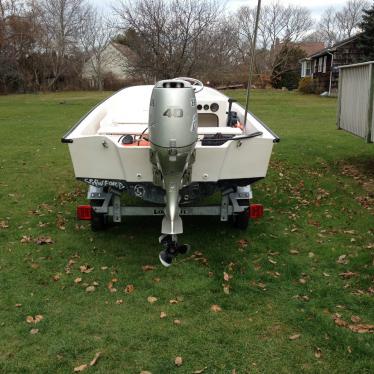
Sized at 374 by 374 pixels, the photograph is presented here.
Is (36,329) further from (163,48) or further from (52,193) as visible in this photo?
(163,48)

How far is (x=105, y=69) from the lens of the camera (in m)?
55.9

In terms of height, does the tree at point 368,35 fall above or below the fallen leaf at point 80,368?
above

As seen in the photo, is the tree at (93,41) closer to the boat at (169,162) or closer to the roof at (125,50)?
the roof at (125,50)

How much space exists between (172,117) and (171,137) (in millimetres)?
→ 165

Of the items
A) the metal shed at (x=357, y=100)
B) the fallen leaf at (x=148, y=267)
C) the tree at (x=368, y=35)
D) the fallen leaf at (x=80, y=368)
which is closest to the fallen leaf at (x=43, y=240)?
the fallen leaf at (x=148, y=267)

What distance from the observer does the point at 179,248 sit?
171 inches

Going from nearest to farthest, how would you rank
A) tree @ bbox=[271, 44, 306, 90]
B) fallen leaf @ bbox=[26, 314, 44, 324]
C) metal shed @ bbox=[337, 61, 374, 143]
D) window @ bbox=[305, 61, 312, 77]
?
1. fallen leaf @ bbox=[26, 314, 44, 324]
2. metal shed @ bbox=[337, 61, 374, 143]
3. window @ bbox=[305, 61, 312, 77]
4. tree @ bbox=[271, 44, 306, 90]

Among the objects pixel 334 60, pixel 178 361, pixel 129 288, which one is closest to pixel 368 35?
pixel 334 60

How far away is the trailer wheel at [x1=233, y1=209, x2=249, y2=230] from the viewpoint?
6.23 m

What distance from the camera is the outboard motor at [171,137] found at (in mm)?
4207

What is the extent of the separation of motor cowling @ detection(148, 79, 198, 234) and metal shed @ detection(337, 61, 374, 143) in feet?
16.1

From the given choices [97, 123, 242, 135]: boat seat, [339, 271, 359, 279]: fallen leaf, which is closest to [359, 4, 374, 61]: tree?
[97, 123, 242, 135]: boat seat

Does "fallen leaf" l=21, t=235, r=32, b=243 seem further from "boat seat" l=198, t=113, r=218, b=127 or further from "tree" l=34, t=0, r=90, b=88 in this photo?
"tree" l=34, t=0, r=90, b=88

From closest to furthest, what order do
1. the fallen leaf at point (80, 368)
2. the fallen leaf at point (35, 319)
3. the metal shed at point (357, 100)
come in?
the fallen leaf at point (80, 368) → the fallen leaf at point (35, 319) → the metal shed at point (357, 100)
